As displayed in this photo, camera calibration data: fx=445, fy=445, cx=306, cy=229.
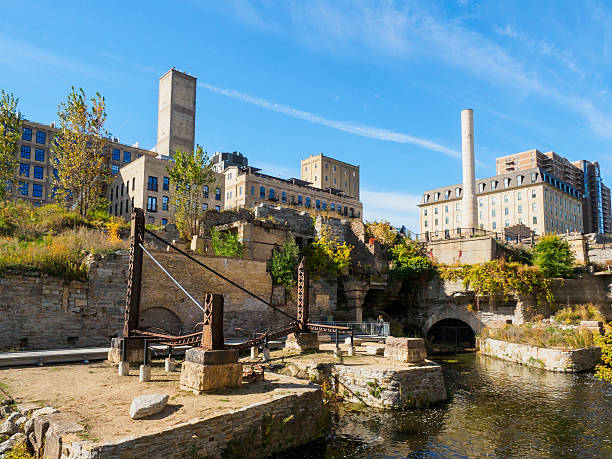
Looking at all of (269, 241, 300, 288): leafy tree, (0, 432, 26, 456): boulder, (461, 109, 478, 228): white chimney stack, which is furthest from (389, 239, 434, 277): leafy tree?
(0, 432, 26, 456): boulder

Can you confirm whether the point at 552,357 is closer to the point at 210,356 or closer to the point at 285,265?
the point at 285,265

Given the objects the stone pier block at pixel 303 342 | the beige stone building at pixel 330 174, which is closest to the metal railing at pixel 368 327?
the stone pier block at pixel 303 342

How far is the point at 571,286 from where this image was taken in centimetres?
2941

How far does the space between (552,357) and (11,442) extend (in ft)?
69.3

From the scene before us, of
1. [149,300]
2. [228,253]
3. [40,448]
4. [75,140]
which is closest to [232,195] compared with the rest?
[75,140]

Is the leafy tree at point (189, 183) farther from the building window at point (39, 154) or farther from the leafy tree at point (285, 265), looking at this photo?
the building window at point (39, 154)

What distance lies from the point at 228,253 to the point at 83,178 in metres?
11.2

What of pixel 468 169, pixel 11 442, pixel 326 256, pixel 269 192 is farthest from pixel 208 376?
pixel 269 192

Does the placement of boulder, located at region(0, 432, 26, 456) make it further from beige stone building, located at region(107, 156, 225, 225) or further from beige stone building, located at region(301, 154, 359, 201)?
beige stone building, located at region(301, 154, 359, 201)

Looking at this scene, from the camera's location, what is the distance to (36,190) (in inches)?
2302

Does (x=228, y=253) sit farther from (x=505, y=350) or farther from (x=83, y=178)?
(x=505, y=350)

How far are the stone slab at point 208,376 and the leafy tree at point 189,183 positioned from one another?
60.0ft

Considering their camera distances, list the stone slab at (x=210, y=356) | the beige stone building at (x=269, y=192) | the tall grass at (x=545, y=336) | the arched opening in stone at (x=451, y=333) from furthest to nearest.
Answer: the beige stone building at (x=269, y=192)
the arched opening in stone at (x=451, y=333)
the tall grass at (x=545, y=336)
the stone slab at (x=210, y=356)

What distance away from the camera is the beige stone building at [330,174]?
3110 inches
